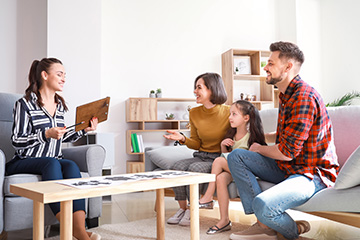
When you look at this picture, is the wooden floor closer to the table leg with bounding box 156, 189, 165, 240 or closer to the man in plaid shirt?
the man in plaid shirt

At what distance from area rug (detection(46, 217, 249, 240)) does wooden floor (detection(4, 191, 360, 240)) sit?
195mm

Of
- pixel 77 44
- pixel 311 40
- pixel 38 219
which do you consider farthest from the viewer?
pixel 311 40

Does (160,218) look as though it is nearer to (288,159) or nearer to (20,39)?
(288,159)

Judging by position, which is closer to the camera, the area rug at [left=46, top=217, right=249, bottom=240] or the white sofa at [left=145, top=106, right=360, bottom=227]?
the white sofa at [left=145, top=106, right=360, bottom=227]

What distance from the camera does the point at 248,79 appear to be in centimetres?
511

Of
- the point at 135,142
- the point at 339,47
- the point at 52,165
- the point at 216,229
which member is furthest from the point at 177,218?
the point at 339,47

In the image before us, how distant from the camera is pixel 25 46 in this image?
411 cm

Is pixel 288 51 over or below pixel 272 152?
over

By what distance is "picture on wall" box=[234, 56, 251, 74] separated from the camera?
195 inches

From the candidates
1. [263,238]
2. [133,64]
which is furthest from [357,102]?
[263,238]

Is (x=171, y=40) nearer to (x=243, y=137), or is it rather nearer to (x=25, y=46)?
(x=25, y=46)

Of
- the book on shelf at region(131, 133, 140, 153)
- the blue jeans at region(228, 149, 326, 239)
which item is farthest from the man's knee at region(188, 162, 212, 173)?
the book on shelf at region(131, 133, 140, 153)

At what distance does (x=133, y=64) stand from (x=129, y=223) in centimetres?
262

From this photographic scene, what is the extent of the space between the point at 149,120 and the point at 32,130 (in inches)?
89.8
